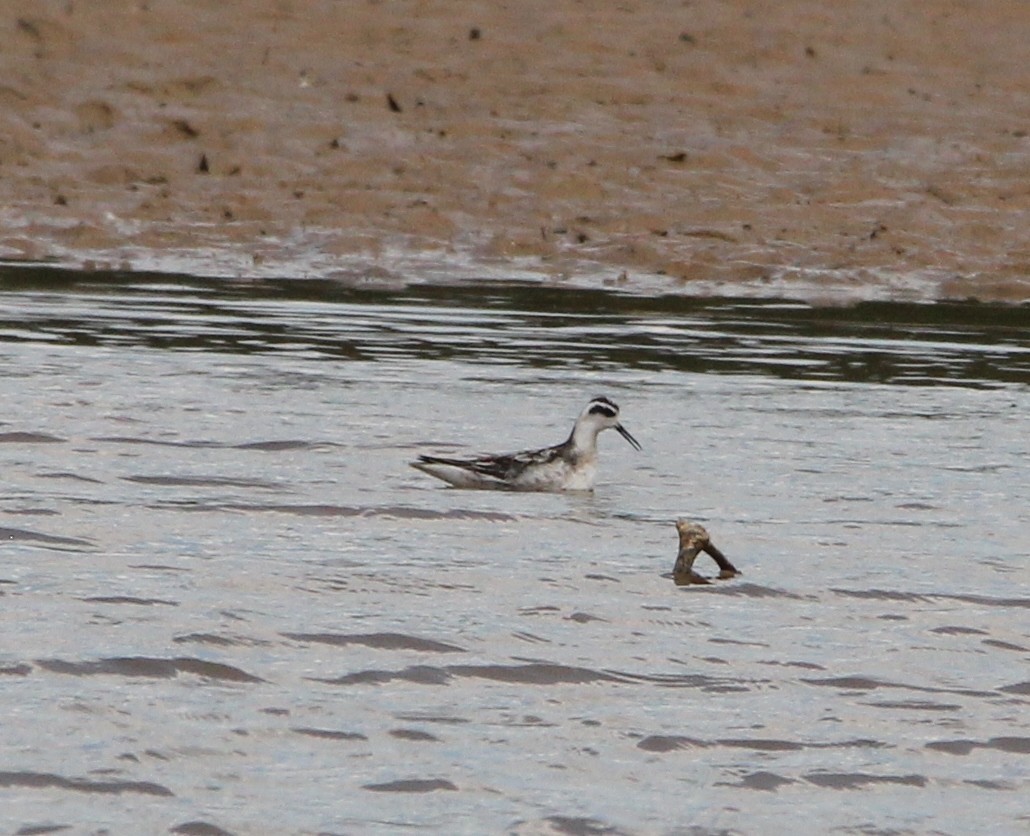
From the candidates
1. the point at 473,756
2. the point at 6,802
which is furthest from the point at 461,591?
the point at 6,802

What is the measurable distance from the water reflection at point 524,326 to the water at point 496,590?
0.09m

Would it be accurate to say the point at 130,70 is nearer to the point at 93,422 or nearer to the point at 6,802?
the point at 93,422

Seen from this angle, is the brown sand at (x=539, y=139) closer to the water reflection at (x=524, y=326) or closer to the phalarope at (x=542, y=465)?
the water reflection at (x=524, y=326)

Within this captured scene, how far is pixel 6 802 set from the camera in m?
7.24

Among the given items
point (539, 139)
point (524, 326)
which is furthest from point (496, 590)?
point (539, 139)

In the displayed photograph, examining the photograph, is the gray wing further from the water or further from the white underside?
the water

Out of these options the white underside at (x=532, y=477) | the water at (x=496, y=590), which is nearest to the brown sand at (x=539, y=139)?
the water at (x=496, y=590)

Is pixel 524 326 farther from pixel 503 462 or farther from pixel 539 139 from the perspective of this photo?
pixel 539 139

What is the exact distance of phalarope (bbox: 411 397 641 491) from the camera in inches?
480

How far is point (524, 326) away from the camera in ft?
58.2

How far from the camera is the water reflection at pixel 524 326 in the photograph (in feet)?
53.4

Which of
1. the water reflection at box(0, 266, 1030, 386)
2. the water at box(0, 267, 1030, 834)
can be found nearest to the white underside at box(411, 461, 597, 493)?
the water at box(0, 267, 1030, 834)

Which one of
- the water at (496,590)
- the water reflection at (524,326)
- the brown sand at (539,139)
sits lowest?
the water at (496,590)

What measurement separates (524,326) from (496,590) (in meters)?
7.89
